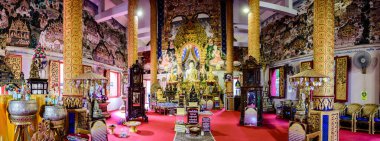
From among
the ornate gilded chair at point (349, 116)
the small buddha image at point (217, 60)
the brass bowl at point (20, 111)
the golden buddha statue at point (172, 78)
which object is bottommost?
the ornate gilded chair at point (349, 116)

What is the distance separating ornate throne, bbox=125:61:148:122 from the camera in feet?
30.6

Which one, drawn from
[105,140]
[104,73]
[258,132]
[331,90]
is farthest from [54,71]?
[331,90]

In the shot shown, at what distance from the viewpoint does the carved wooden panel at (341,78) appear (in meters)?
8.45

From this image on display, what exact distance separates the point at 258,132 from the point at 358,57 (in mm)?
4499

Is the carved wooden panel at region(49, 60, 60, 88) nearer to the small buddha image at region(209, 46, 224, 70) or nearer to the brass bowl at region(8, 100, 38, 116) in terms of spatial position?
the brass bowl at region(8, 100, 38, 116)

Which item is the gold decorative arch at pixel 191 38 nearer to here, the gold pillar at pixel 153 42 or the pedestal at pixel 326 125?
the gold pillar at pixel 153 42

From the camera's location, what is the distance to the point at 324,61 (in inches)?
217

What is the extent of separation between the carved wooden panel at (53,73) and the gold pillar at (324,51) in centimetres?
884

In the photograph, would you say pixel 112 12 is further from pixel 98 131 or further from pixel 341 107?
pixel 341 107

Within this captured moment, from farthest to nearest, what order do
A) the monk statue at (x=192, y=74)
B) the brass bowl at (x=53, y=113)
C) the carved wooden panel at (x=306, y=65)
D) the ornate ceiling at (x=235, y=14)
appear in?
the monk statue at (x=192, y=74), the ornate ceiling at (x=235, y=14), the carved wooden panel at (x=306, y=65), the brass bowl at (x=53, y=113)

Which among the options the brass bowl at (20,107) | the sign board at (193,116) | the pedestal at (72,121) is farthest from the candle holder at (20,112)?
the sign board at (193,116)

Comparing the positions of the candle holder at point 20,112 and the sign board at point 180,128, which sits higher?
the candle holder at point 20,112

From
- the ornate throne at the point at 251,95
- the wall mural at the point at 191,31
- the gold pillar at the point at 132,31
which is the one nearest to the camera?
the ornate throne at the point at 251,95

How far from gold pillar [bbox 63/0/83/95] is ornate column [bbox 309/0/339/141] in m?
5.87
